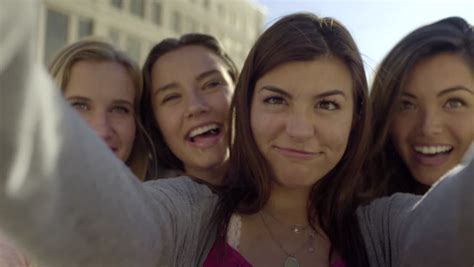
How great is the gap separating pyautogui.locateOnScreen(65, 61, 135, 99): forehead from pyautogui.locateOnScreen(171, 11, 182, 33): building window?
23.3 metres

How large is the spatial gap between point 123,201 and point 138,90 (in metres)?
1.81

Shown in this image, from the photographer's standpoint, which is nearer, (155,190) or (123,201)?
(123,201)

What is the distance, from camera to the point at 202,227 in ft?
4.94

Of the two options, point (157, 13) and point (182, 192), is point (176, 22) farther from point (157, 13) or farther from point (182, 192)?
point (182, 192)

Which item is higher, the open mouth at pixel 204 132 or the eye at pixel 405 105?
the eye at pixel 405 105

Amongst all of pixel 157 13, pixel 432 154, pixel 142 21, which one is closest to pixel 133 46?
pixel 142 21

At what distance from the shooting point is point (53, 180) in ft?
2.71

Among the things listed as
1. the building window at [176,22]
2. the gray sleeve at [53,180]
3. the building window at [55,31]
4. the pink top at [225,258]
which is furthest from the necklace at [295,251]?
the building window at [176,22]

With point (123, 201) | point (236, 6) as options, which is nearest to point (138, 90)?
point (123, 201)

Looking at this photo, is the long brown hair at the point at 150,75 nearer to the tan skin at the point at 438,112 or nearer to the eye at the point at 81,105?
the eye at the point at 81,105

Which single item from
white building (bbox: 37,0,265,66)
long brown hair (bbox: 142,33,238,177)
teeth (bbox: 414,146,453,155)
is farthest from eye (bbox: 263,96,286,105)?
white building (bbox: 37,0,265,66)

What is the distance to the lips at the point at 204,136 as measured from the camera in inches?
98.2

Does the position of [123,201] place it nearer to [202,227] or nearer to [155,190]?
[155,190]

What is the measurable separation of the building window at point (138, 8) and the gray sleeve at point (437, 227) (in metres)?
22.1
